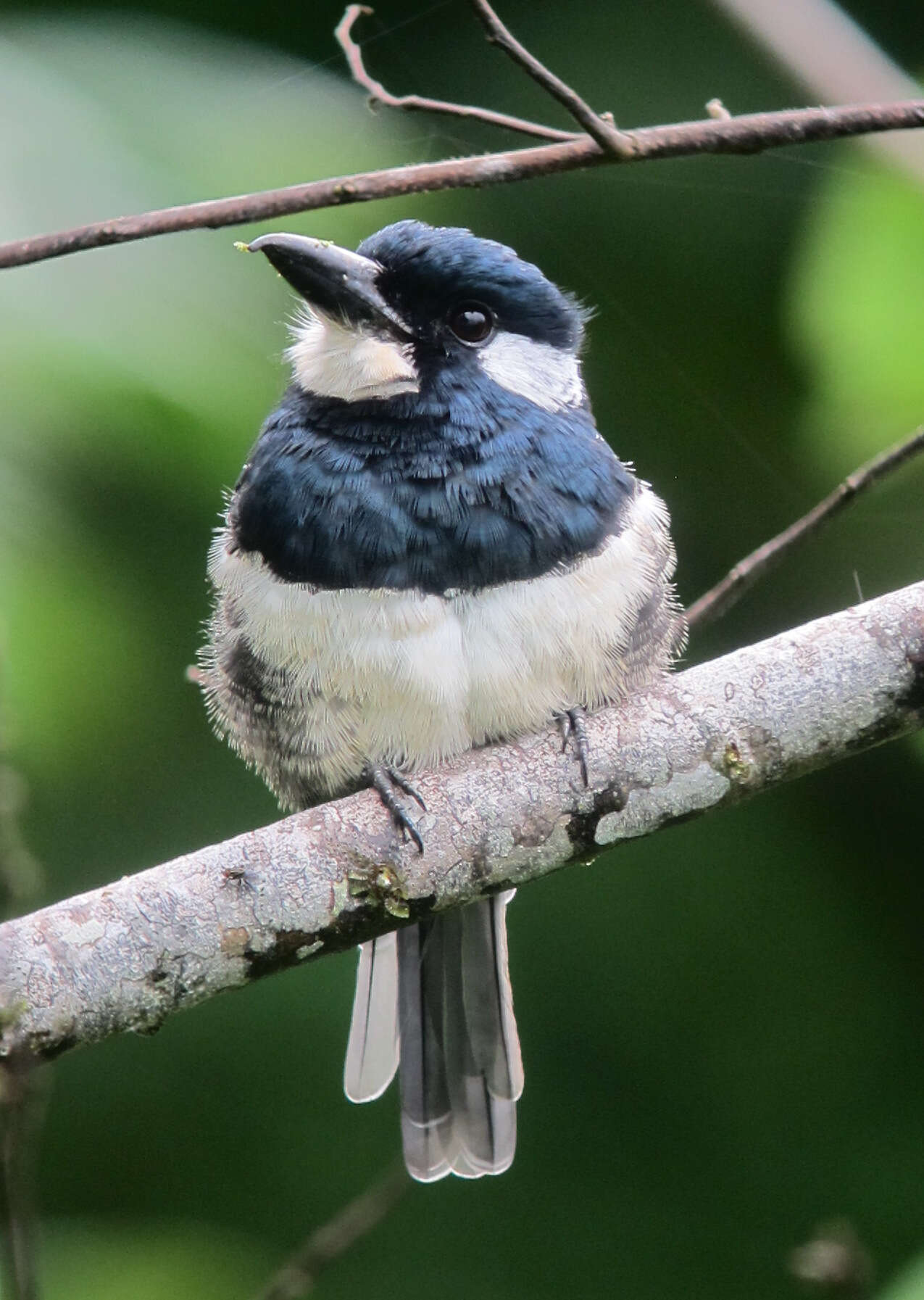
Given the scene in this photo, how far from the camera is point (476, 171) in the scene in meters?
1.45

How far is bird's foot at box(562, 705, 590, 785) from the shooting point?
1807mm

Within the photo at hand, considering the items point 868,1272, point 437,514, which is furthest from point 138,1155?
point 437,514

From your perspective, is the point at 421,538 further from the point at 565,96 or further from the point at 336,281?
the point at 565,96

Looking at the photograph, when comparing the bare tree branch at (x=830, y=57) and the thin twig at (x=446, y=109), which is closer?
the thin twig at (x=446, y=109)

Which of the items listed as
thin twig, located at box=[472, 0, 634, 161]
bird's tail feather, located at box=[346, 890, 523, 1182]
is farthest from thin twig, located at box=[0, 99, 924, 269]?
bird's tail feather, located at box=[346, 890, 523, 1182]

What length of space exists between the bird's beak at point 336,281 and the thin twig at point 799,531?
0.56 m

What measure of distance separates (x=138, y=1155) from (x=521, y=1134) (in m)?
0.70

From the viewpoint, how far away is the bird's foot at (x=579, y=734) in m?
1.81

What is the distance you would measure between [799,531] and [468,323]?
21.2 inches

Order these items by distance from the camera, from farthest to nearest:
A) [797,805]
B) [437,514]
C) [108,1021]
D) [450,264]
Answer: [797,805], [450,264], [437,514], [108,1021]

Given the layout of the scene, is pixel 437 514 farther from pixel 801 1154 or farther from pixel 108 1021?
pixel 801 1154

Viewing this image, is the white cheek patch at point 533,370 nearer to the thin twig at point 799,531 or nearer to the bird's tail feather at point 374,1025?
the thin twig at point 799,531

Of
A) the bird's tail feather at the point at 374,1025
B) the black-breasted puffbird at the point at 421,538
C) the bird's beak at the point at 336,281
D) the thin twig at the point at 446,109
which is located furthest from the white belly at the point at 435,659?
the thin twig at the point at 446,109

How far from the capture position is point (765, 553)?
2043mm
